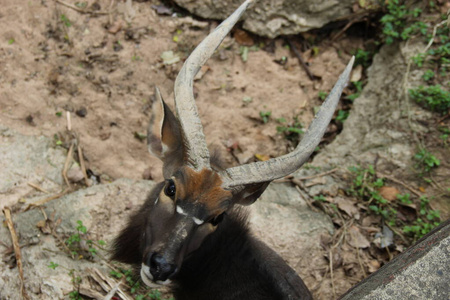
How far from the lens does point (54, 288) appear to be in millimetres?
4367

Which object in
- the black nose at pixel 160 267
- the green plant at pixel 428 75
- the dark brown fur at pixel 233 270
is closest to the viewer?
the black nose at pixel 160 267

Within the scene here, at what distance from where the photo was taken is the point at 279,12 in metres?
6.98

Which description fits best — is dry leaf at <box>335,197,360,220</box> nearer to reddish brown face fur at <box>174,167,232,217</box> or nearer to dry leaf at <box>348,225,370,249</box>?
dry leaf at <box>348,225,370,249</box>

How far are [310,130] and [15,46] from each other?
456cm

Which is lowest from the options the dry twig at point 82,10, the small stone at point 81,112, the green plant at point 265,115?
the small stone at point 81,112

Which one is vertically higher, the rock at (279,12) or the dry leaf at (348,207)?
the rock at (279,12)

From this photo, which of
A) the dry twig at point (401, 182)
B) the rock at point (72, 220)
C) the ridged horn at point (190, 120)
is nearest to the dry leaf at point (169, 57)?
the rock at point (72, 220)

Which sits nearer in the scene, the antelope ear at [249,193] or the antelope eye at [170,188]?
the antelope eye at [170,188]

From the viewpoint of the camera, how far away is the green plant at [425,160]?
5465mm

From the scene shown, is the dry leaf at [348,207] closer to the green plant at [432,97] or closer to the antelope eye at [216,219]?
the green plant at [432,97]

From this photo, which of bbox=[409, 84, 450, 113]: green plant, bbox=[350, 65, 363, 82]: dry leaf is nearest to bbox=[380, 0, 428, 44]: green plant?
bbox=[350, 65, 363, 82]: dry leaf

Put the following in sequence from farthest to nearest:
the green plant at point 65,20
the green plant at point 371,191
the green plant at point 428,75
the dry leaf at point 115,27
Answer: the dry leaf at point 115,27 → the green plant at point 65,20 → the green plant at point 428,75 → the green plant at point 371,191

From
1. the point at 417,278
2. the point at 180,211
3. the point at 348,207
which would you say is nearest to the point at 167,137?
the point at 180,211

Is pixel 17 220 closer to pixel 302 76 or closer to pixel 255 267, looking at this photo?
pixel 255 267
